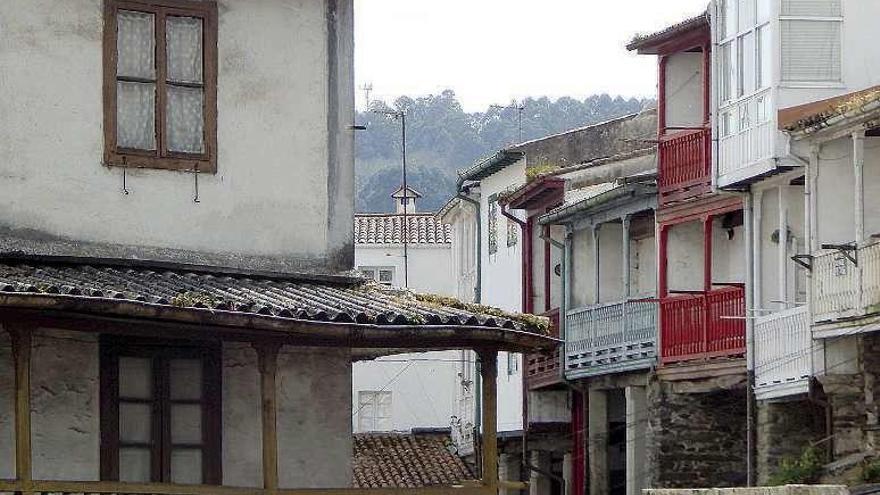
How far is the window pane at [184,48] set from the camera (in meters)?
21.5

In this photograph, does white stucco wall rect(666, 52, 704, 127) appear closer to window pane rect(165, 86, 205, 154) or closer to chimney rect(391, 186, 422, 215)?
window pane rect(165, 86, 205, 154)

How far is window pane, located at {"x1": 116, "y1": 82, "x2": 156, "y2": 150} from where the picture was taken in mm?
21156

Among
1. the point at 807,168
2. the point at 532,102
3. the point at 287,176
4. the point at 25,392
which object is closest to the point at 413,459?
the point at 807,168

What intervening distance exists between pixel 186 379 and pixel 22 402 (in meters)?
2.38

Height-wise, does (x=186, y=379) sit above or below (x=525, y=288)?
below

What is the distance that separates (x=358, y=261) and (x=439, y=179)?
5363 centimetres

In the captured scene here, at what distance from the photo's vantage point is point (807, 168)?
34906mm

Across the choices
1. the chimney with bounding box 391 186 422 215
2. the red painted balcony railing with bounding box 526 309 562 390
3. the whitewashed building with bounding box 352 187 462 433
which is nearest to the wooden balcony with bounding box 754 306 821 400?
the red painted balcony railing with bounding box 526 309 562 390

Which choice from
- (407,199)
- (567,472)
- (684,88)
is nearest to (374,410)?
(407,199)

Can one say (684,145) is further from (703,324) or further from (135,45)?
(135,45)

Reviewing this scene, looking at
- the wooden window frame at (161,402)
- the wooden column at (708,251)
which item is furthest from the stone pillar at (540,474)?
the wooden window frame at (161,402)

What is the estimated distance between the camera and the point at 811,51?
118 ft

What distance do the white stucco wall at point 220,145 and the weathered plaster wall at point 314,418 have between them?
1.00m

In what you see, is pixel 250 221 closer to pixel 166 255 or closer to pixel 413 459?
pixel 166 255
